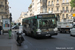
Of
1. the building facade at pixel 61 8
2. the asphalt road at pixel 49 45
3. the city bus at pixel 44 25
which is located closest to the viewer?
the asphalt road at pixel 49 45

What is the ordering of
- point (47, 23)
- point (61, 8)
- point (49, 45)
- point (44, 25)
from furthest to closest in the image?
point (61, 8) < point (47, 23) < point (44, 25) < point (49, 45)

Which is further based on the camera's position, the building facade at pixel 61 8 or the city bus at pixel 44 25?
the building facade at pixel 61 8

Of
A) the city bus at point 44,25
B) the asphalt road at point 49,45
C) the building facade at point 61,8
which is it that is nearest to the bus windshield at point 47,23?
the city bus at point 44,25

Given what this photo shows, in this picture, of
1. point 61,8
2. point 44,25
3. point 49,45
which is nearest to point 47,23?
point 44,25

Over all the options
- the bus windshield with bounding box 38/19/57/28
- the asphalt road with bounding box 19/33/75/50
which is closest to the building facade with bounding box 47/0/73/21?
the bus windshield with bounding box 38/19/57/28

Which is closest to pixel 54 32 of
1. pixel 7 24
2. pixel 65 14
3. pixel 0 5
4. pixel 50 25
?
pixel 50 25

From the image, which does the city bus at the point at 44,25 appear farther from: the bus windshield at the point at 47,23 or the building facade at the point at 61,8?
the building facade at the point at 61,8

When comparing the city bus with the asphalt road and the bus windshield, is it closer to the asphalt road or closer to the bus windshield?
the bus windshield

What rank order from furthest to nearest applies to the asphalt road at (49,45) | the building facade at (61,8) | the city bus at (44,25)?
1. the building facade at (61,8)
2. the city bus at (44,25)
3. the asphalt road at (49,45)

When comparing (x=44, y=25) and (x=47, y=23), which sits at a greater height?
(x=47, y=23)

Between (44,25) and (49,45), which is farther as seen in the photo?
(44,25)

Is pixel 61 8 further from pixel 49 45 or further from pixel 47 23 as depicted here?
pixel 49 45

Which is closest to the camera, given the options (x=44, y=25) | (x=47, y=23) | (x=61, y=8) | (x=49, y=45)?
(x=49, y=45)

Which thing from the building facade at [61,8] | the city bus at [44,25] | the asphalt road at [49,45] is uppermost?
the building facade at [61,8]
